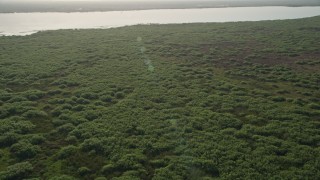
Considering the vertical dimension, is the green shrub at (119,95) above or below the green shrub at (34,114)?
above

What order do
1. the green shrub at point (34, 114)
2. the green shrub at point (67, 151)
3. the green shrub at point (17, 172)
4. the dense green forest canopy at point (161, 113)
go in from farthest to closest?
1. the green shrub at point (34, 114)
2. the green shrub at point (67, 151)
3. the dense green forest canopy at point (161, 113)
4. the green shrub at point (17, 172)

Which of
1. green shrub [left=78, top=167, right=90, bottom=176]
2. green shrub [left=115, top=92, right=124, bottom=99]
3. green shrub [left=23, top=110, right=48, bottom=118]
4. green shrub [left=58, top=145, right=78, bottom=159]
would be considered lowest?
green shrub [left=78, top=167, right=90, bottom=176]

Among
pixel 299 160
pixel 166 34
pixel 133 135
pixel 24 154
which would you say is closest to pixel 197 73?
pixel 133 135

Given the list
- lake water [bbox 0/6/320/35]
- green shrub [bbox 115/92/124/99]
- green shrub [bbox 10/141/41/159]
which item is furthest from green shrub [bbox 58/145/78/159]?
lake water [bbox 0/6/320/35]

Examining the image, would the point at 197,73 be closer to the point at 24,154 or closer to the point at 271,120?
the point at 271,120

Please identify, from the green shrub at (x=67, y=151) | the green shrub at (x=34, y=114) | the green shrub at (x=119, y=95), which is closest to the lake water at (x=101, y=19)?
the green shrub at (x=119, y=95)

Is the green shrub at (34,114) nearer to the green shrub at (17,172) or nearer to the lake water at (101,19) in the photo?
the green shrub at (17,172)

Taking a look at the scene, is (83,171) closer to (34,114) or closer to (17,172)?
(17,172)

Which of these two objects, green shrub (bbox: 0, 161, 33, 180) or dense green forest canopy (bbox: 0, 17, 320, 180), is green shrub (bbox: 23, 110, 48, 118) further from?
green shrub (bbox: 0, 161, 33, 180)
